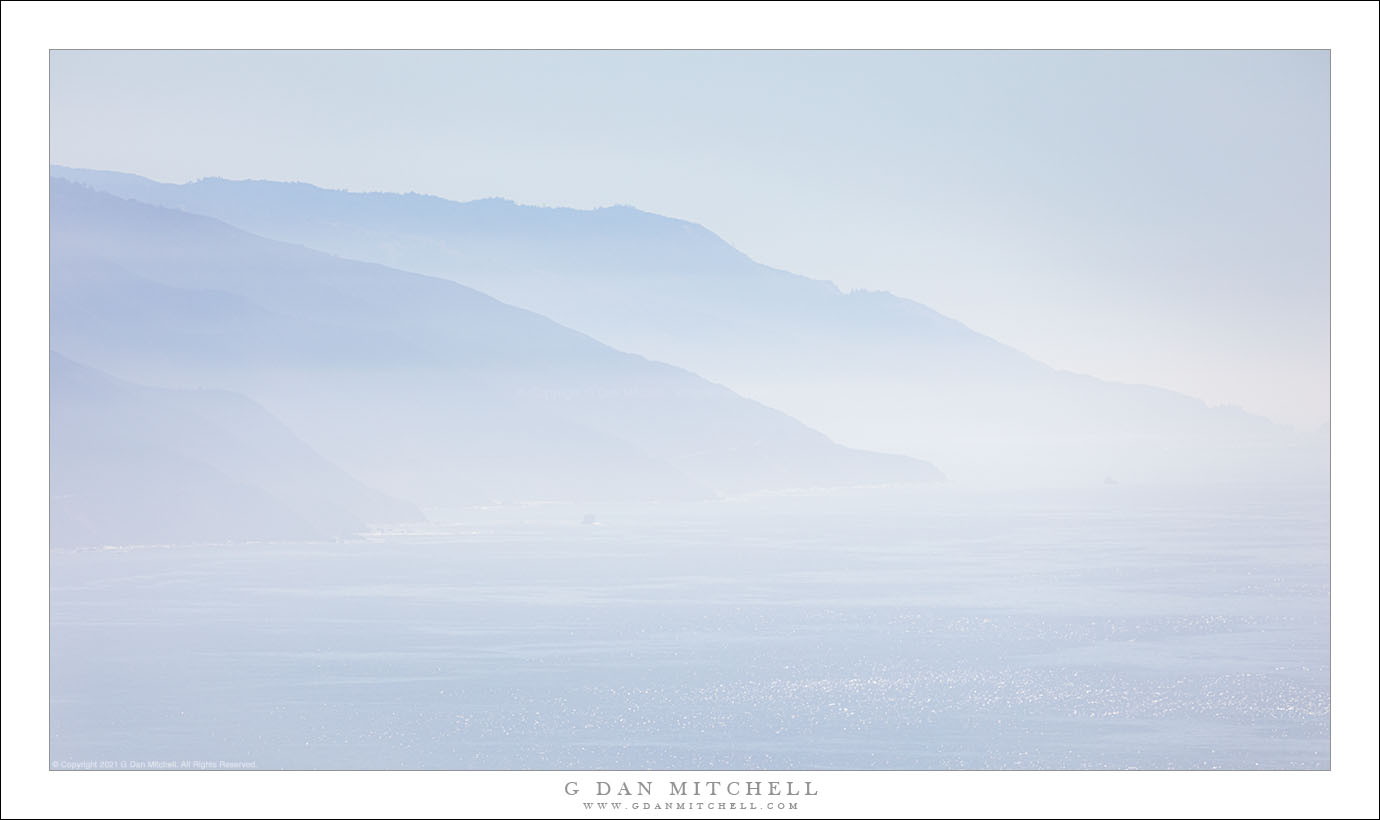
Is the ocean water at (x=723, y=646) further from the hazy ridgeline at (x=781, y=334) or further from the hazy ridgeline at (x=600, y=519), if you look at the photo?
the hazy ridgeline at (x=781, y=334)

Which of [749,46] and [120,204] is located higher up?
[749,46]

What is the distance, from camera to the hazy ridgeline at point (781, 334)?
9.84m

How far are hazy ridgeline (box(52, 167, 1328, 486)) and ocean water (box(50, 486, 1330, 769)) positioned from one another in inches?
16.4

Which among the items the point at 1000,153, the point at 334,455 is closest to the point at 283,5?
the point at 334,455

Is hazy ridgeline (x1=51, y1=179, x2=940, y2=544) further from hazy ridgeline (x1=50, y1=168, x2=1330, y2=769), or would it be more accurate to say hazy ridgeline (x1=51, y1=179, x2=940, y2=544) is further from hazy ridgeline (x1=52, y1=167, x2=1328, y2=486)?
hazy ridgeline (x1=52, y1=167, x2=1328, y2=486)

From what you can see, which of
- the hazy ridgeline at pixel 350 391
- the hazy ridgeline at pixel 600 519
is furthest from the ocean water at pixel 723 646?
the hazy ridgeline at pixel 350 391

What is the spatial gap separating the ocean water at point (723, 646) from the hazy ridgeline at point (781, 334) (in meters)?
0.42

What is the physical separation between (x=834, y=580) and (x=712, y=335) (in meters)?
2.04

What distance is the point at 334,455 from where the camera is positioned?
979 cm

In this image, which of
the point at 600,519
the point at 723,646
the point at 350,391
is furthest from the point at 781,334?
the point at 350,391

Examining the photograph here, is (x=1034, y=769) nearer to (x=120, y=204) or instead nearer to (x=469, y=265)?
(x=469, y=265)

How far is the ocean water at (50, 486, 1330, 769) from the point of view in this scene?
319 inches

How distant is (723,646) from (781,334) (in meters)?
2.39

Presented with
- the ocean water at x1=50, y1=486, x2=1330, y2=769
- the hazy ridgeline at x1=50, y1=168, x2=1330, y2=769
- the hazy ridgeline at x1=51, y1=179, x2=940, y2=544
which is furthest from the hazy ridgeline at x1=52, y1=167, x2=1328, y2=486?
the ocean water at x1=50, y1=486, x2=1330, y2=769
